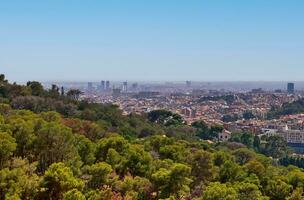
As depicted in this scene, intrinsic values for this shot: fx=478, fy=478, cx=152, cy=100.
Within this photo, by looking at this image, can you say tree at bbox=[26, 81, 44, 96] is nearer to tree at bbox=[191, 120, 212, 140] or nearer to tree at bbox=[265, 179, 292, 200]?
tree at bbox=[191, 120, 212, 140]

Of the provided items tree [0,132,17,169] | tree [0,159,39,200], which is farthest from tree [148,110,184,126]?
tree [0,159,39,200]

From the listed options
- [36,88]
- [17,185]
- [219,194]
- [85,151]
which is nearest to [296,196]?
[219,194]

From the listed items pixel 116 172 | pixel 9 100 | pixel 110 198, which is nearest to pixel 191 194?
pixel 116 172

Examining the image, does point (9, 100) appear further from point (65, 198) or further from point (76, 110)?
point (65, 198)

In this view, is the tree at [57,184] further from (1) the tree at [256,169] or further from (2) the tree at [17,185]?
(1) the tree at [256,169]

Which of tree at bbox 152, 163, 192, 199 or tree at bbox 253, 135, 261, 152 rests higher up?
tree at bbox 152, 163, 192, 199

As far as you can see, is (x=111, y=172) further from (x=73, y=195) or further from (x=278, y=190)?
(x=278, y=190)

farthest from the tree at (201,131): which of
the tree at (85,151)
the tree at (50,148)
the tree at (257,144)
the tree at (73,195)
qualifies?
the tree at (73,195)

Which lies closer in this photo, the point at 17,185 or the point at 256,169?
the point at 17,185
